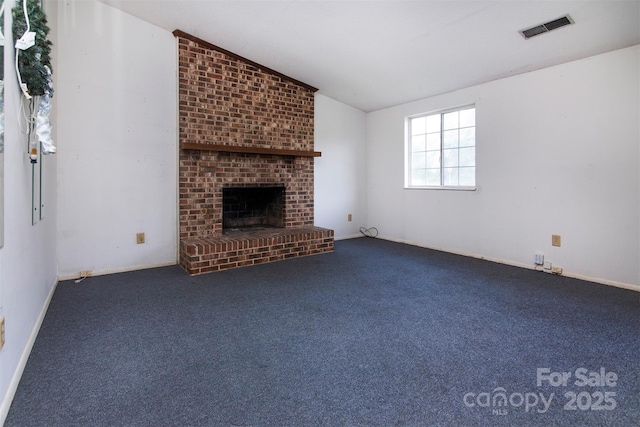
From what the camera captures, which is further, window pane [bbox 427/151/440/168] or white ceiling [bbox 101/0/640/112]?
window pane [bbox 427/151/440/168]

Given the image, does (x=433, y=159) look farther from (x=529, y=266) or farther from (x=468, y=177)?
(x=529, y=266)

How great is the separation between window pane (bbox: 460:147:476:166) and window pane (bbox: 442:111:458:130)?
347mm

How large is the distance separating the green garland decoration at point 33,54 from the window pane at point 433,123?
4095 millimetres

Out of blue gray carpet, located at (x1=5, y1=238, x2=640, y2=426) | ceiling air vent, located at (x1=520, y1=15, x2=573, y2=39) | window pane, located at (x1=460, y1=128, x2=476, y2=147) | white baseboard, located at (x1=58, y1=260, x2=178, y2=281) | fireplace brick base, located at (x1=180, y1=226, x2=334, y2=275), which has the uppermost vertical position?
ceiling air vent, located at (x1=520, y1=15, x2=573, y2=39)

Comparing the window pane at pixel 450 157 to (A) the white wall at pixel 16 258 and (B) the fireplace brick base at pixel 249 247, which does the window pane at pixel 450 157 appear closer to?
(B) the fireplace brick base at pixel 249 247

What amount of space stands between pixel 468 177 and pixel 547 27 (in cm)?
184

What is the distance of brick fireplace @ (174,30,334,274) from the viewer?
3.71 metres

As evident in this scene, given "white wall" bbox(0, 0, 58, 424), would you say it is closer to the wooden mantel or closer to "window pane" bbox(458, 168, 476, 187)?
the wooden mantel

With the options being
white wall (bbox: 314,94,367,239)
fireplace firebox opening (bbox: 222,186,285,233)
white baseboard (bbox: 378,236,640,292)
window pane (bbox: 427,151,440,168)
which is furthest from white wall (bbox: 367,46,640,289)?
fireplace firebox opening (bbox: 222,186,285,233)

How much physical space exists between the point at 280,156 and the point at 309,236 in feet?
3.87

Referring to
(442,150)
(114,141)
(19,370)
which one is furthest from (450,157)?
(19,370)

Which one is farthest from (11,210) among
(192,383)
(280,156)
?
(280,156)

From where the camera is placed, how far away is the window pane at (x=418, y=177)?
15.6 ft

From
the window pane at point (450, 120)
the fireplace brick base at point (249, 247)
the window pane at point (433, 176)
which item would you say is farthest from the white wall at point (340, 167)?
the window pane at point (450, 120)
